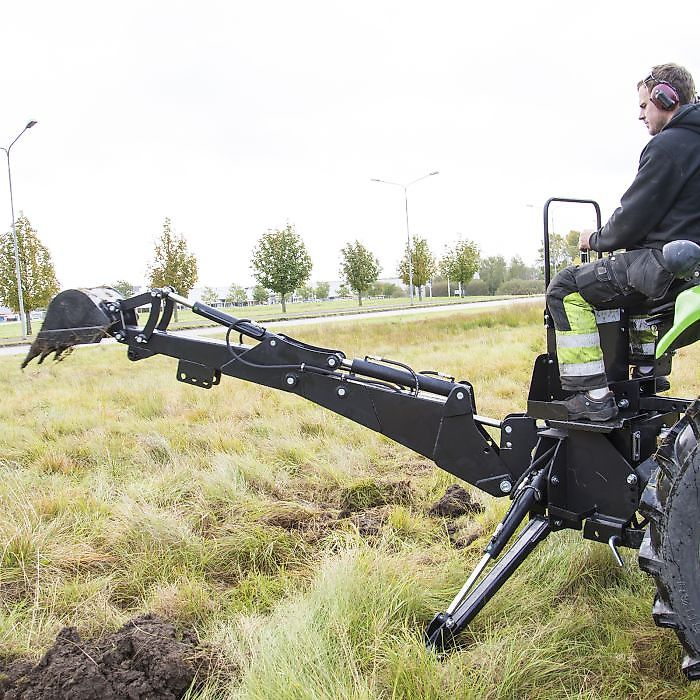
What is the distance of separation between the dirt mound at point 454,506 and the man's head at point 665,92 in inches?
105

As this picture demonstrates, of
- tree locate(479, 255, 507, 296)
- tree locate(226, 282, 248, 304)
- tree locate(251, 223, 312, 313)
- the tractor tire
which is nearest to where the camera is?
the tractor tire

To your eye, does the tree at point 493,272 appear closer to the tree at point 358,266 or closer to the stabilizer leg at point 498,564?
the tree at point 358,266

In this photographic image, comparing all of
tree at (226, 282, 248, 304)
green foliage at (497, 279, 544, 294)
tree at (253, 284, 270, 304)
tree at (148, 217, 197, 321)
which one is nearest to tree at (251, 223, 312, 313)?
tree at (148, 217, 197, 321)

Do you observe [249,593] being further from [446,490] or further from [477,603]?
[446,490]

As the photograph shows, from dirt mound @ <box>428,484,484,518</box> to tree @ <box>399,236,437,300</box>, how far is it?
48979 millimetres

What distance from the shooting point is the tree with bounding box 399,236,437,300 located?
53094 mm

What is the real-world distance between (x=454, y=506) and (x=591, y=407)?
1.93 meters

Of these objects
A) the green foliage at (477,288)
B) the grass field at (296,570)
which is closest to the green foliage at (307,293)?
the green foliage at (477,288)

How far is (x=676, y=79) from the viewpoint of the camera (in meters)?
2.73

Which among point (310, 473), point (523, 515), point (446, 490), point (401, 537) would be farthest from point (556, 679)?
point (310, 473)

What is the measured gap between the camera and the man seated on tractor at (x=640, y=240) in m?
2.53

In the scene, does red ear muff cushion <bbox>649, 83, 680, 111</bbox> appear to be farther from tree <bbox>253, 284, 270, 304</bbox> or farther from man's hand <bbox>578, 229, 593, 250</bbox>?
tree <bbox>253, 284, 270, 304</bbox>

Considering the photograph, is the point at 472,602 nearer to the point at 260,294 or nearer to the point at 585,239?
the point at 585,239

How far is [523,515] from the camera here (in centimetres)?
284
